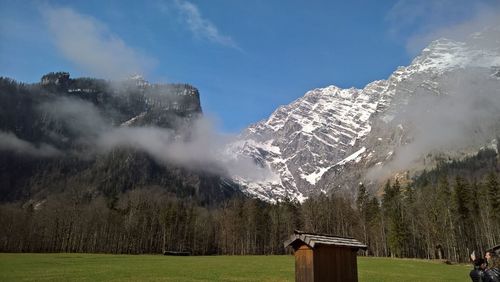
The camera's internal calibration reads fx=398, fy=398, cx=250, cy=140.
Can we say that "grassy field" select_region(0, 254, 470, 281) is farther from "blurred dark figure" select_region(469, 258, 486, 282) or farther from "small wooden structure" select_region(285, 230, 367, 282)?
"blurred dark figure" select_region(469, 258, 486, 282)

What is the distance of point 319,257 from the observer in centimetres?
2603

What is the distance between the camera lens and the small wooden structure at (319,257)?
25.5 meters

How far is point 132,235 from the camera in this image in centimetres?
13250

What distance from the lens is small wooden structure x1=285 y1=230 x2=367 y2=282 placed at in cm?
2555

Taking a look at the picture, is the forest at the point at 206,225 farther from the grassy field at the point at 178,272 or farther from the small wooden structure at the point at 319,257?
the small wooden structure at the point at 319,257

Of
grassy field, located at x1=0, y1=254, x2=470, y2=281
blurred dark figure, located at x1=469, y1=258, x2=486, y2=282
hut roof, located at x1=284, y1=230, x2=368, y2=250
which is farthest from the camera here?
grassy field, located at x1=0, y1=254, x2=470, y2=281

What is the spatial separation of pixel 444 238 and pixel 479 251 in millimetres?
14316

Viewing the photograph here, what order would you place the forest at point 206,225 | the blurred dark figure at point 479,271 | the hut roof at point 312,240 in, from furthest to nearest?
the forest at point 206,225, the hut roof at point 312,240, the blurred dark figure at point 479,271

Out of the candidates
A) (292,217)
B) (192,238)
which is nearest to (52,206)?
(192,238)

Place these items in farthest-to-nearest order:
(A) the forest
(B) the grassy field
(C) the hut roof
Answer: (A) the forest
(B) the grassy field
(C) the hut roof

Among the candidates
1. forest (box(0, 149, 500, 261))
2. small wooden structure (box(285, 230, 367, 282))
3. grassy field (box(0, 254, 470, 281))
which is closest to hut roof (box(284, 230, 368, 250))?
small wooden structure (box(285, 230, 367, 282))

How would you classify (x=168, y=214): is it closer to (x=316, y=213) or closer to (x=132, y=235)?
(x=132, y=235)

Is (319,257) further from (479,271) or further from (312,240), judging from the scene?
(479,271)

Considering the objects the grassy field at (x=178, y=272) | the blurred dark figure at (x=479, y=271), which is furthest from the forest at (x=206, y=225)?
the blurred dark figure at (x=479, y=271)
